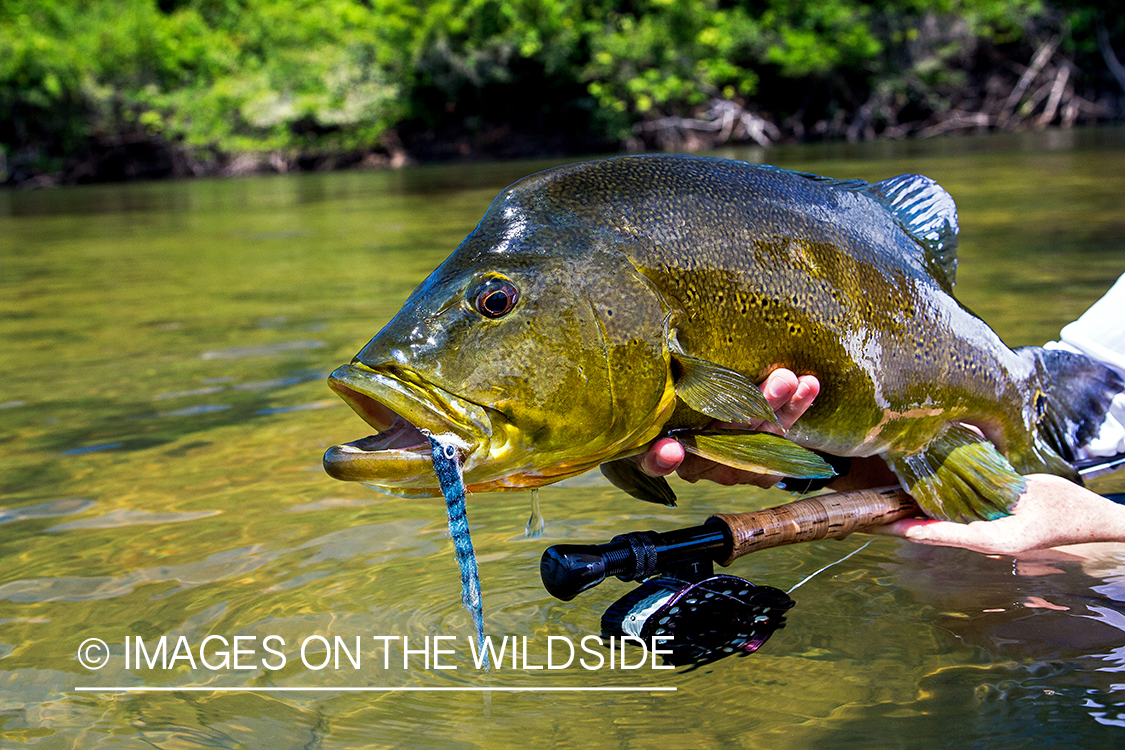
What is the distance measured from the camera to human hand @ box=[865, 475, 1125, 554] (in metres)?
2.88

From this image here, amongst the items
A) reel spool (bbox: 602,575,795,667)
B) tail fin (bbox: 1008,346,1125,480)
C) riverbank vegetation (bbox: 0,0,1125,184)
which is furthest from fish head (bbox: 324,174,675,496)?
riverbank vegetation (bbox: 0,0,1125,184)

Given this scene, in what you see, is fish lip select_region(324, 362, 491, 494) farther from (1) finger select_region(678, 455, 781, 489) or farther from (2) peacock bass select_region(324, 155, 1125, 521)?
(1) finger select_region(678, 455, 781, 489)

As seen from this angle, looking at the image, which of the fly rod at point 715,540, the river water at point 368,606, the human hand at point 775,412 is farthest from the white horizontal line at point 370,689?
the human hand at point 775,412

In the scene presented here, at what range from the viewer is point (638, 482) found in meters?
2.60

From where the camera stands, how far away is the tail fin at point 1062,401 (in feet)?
9.64

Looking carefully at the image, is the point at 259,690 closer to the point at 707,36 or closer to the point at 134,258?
the point at 134,258

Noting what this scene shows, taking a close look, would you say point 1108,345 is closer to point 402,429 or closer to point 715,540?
point 715,540

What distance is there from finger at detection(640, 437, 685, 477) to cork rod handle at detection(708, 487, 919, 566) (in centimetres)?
30

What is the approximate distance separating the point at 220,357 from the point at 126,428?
5.20 ft

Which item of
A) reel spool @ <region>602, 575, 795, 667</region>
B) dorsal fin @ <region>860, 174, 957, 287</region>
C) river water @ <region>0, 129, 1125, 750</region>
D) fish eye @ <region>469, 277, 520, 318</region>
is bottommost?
river water @ <region>0, 129, 1125, 750</region>

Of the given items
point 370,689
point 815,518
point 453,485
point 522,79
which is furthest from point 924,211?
point 522,79

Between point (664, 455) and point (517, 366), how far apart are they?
47 centimetres

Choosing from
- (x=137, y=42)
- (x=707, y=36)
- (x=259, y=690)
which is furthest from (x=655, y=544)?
(x=137, y=42)

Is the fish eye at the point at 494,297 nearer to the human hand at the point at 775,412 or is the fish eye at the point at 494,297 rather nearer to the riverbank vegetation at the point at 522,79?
the human hand at the point at 775,412
